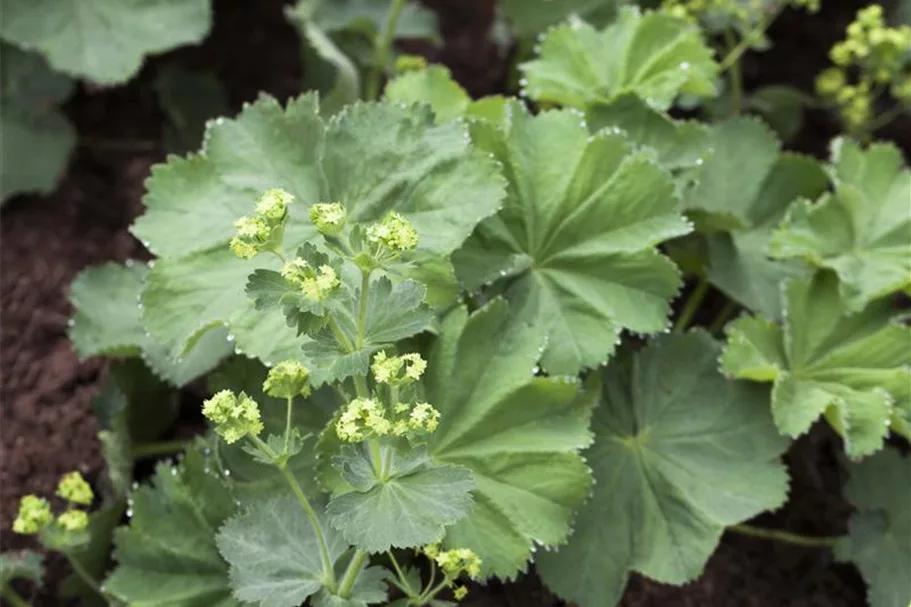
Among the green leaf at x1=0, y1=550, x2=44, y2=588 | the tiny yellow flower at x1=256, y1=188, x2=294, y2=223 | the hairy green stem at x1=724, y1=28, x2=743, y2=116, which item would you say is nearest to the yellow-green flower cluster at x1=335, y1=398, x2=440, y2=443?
the tiny yellow flower at x1=256, y1=188, x2=294, y2=223

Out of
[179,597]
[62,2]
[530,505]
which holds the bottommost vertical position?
[179,597]

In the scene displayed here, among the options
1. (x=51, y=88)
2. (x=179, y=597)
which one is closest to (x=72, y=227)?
(x=51, y=88)

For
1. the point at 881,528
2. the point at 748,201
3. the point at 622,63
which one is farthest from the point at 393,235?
the point at 881,528

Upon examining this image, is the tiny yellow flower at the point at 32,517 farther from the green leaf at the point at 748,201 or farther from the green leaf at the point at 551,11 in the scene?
the green leaf at the point at 551,11

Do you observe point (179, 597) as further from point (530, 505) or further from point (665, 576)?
point (665, 576)

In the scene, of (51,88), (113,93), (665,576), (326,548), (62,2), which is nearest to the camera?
(326,548)

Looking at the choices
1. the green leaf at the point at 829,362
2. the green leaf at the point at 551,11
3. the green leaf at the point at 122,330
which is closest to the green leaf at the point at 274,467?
the green leaf at the point at 122,330

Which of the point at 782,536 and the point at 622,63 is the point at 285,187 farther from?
the point at 782,536
